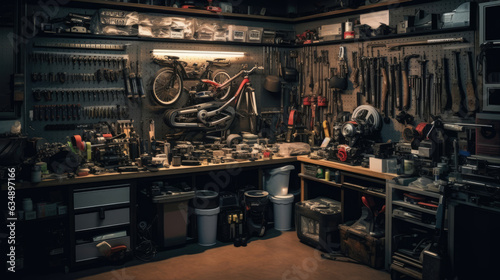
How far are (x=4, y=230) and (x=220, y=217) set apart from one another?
215 centimetres

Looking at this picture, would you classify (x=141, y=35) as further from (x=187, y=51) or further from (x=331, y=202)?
(x=331, y=202)

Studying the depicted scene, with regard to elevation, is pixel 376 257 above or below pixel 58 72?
below

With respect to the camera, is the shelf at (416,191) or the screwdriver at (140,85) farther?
the screwdriver at (140,85)

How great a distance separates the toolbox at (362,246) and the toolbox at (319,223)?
15 centimetres

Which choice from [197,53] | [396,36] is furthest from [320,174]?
[197,53]

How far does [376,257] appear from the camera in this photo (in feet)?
14.1

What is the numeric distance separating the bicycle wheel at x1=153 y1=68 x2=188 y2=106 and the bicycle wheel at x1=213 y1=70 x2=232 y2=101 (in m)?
0.50

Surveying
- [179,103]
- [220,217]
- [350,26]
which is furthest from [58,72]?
[350,26]

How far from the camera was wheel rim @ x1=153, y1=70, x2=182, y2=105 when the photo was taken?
549cm

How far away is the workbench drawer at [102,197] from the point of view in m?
4.26

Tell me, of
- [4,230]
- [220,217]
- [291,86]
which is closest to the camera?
[4,230]

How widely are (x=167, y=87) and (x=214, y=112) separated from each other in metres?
0.66

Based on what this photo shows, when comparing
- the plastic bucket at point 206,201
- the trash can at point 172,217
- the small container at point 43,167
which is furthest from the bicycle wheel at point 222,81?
the small container at point 43,167

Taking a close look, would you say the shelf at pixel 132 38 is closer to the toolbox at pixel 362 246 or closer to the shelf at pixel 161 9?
the shelf at pixel 161 9
